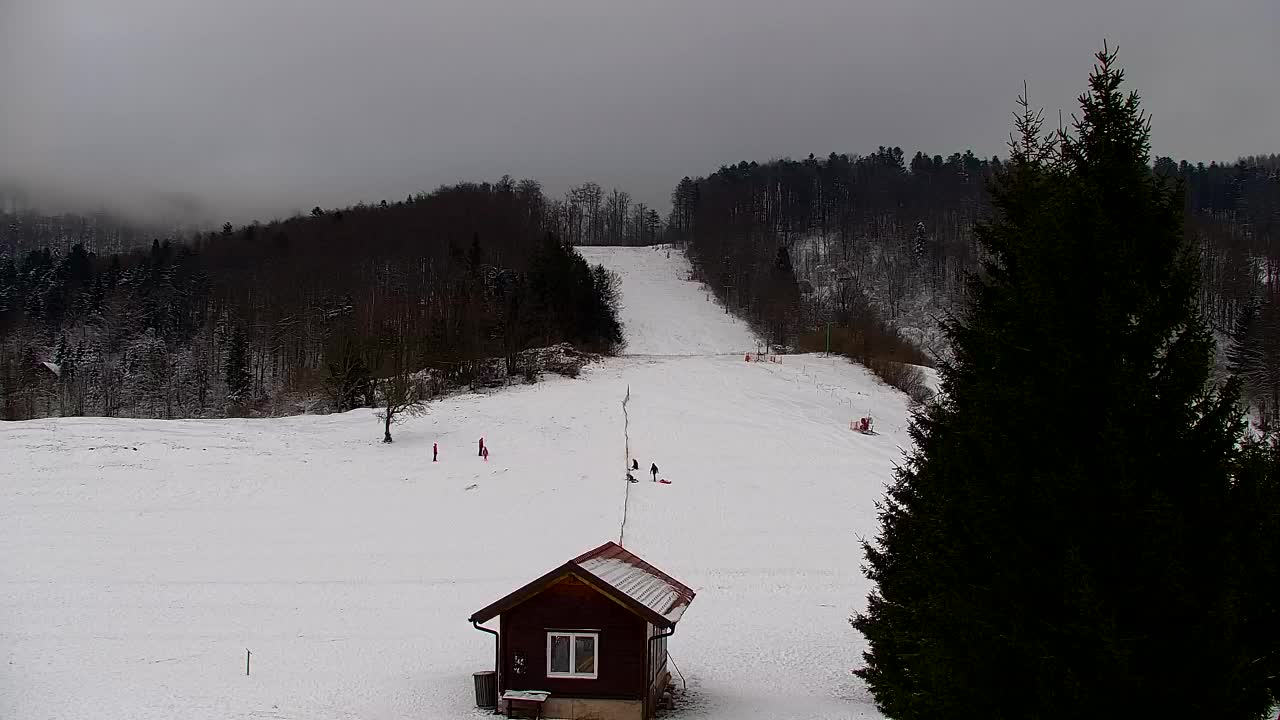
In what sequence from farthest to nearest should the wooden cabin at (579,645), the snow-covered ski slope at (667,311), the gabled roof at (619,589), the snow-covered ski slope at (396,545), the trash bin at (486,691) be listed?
the snow-covered ski slope at (667,311) < the snow-covered ski slope at (396,545) < the trash bin at (486,691) < the wooden cabin at (579,645) < the gabled roof at (619,589)

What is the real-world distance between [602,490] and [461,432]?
11.8 m

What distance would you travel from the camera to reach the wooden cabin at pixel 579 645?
15398 millimetres

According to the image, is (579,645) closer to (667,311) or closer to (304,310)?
(667,311)

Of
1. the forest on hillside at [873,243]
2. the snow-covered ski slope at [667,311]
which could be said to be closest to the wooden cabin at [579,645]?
the forest on hillside at [873,243]

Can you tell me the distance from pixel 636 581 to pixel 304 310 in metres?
80.6

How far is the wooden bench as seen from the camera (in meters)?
15.3

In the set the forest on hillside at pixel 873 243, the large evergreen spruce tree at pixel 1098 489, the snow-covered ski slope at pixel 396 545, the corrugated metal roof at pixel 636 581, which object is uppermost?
the forest on hillside at pixel 873 243

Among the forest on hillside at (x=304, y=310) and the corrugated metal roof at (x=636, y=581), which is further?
the forest on hillside at (x=304, y=310)

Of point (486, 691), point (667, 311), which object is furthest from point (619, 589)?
point (667, 311)

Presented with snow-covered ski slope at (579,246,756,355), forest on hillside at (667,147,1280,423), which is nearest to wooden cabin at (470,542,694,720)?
forest on hillside at (667,147,1280,423)

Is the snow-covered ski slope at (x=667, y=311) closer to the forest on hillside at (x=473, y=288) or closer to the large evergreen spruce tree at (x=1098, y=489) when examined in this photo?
the forest on hillside at (x=473, y=288)

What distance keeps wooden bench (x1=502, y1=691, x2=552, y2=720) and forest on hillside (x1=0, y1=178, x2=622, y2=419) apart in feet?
101

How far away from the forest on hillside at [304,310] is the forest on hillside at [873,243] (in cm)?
2012

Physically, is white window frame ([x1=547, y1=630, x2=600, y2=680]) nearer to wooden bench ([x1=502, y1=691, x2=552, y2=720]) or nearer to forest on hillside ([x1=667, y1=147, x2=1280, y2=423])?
wooden bench ([x1=502, y1=691, x2=552, y2=720])
